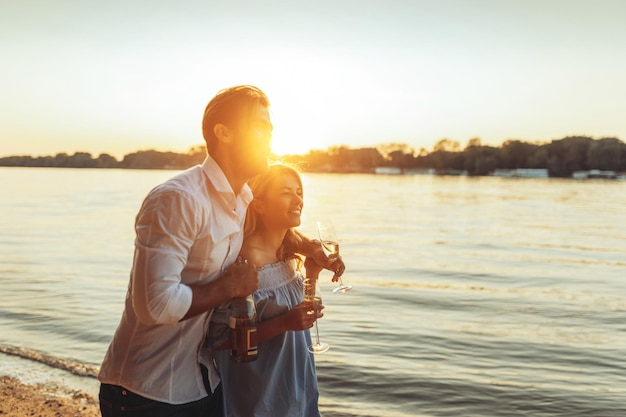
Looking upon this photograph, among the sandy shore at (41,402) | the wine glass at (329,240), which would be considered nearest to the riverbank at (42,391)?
the sandy shore at (41,402)

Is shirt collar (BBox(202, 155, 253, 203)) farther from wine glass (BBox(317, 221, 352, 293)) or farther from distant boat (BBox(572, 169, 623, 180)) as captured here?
distant boat (BBox(572, 169, 623, 180))

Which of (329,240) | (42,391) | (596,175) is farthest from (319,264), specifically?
(596,175)

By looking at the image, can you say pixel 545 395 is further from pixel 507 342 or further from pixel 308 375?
pixel 308 375

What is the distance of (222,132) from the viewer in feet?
9.00

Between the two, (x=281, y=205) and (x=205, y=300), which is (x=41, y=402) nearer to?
(x=281, y=205)

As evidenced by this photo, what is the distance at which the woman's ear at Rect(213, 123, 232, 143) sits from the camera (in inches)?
108

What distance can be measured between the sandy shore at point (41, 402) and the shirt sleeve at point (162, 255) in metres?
4.29

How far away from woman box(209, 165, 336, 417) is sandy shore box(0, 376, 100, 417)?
344cm

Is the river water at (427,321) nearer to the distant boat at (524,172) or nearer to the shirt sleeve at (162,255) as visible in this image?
the shirt sleeve at (162,255)

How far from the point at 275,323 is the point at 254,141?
0.96 m

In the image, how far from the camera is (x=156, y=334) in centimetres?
268

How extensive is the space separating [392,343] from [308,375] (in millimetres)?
6947

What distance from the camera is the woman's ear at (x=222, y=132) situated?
2734mm

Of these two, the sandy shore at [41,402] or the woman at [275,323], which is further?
the sandy shore at [41,402]
